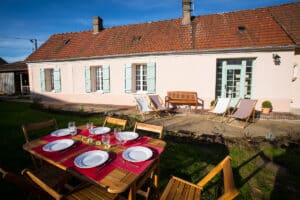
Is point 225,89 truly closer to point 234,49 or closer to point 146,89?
point 234,49

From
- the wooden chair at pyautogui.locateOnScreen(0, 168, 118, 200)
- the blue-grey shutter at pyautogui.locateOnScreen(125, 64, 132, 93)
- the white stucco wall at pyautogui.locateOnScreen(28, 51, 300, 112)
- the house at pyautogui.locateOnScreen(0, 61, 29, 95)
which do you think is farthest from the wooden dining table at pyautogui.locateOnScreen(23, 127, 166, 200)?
the house at pyautogui.locateOnScreen(0, 61, 29, 95)

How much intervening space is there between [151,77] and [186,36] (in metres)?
2.97

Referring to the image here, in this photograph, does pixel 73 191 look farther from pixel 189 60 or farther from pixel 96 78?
pixel 96 78

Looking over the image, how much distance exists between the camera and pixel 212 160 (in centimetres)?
343

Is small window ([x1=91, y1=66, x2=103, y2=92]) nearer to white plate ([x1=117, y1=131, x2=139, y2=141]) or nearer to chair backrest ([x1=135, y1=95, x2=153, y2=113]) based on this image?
chair backrest ([x1=135, y1=95, x2=153, y2=113])

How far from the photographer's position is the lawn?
257 cm

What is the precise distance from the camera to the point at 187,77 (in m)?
8.53

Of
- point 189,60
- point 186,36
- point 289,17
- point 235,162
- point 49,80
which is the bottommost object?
point 235,162

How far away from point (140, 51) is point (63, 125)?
5.63 metres

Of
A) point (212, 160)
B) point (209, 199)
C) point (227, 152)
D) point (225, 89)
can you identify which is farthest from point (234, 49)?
point (209, 199)

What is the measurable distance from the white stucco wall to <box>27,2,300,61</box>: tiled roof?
0.48 metres

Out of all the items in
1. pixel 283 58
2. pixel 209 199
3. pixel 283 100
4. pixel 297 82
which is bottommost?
pixel 209 199

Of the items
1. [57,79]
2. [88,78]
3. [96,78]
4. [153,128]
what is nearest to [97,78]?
[96,78]

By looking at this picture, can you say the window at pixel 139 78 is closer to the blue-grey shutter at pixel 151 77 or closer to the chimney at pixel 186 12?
the blue-grey shutter at pixel 151 77
